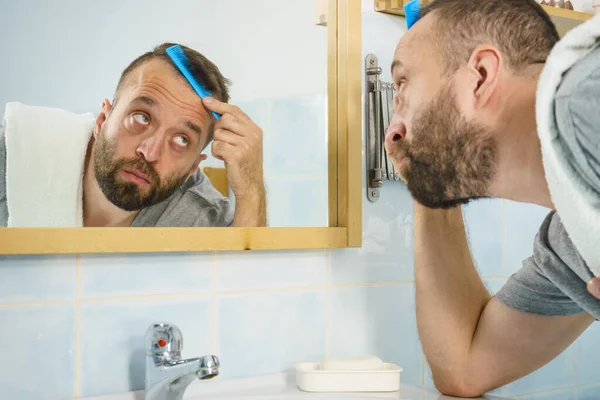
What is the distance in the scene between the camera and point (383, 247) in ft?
4.90

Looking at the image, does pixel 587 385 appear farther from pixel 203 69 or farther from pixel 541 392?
pixel 203 69

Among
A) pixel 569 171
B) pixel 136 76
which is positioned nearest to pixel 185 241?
pixel 136 76

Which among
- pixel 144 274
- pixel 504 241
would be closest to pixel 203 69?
pixel 144 274

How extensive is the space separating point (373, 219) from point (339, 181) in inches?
4.6

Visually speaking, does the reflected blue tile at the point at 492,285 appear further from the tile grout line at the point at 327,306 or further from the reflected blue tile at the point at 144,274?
the reflected blue tile at the point at 144,274

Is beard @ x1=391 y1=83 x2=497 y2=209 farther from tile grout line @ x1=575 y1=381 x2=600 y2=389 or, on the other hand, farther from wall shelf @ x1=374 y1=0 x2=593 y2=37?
tile grout line @ x1=575 y1=381 x2=600 y2=389

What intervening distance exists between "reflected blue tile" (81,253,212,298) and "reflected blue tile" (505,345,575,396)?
2.64ft

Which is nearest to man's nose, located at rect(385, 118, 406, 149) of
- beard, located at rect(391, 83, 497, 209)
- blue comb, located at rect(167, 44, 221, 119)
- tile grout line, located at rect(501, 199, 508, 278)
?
beard, located at rect(391, 83, 497, 209)

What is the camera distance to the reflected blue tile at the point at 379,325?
1.43 metres

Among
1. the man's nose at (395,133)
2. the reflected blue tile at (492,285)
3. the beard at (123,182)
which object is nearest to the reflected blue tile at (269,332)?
the beard at (123,182)

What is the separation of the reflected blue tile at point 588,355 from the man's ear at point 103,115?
1.26 meters

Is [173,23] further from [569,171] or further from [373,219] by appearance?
[569,171]

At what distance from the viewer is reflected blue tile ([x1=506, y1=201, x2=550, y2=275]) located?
169 centimetres

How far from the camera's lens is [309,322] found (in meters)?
1.39
